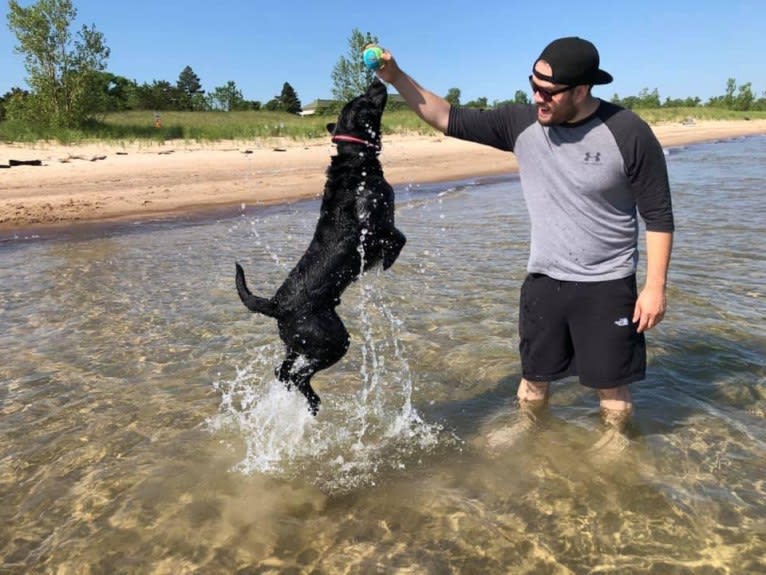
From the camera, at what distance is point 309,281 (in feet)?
11.9

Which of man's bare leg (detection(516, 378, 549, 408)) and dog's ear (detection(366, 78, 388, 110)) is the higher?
dog's ear (detection(366, 78, 388, 110))

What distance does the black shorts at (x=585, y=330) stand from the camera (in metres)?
3.45

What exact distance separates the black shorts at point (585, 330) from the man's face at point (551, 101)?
3.20 ft

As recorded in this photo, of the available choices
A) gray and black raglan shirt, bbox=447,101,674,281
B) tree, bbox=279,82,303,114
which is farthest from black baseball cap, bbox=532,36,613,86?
tree, bbox=279,82,303,114

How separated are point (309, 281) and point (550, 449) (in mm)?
2022

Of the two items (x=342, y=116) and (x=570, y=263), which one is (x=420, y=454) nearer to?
(x=570, y=263)

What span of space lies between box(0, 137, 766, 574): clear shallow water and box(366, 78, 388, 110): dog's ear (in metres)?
2.25

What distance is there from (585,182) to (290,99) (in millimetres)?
104524

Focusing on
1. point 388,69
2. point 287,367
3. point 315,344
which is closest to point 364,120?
point 388,69

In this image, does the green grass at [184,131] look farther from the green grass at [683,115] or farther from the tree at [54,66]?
the green grass at [683,115]

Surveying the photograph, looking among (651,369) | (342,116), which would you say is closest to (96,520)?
(342,116)

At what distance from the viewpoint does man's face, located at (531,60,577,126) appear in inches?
122

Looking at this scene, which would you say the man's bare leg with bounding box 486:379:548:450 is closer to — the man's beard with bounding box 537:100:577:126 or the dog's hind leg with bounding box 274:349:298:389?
the dog's hind leg with bounding box 274:349:298:389

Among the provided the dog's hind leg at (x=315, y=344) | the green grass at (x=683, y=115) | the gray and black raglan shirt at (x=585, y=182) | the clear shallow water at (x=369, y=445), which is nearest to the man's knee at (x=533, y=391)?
the clear shallow water at (x=369, y=445)
